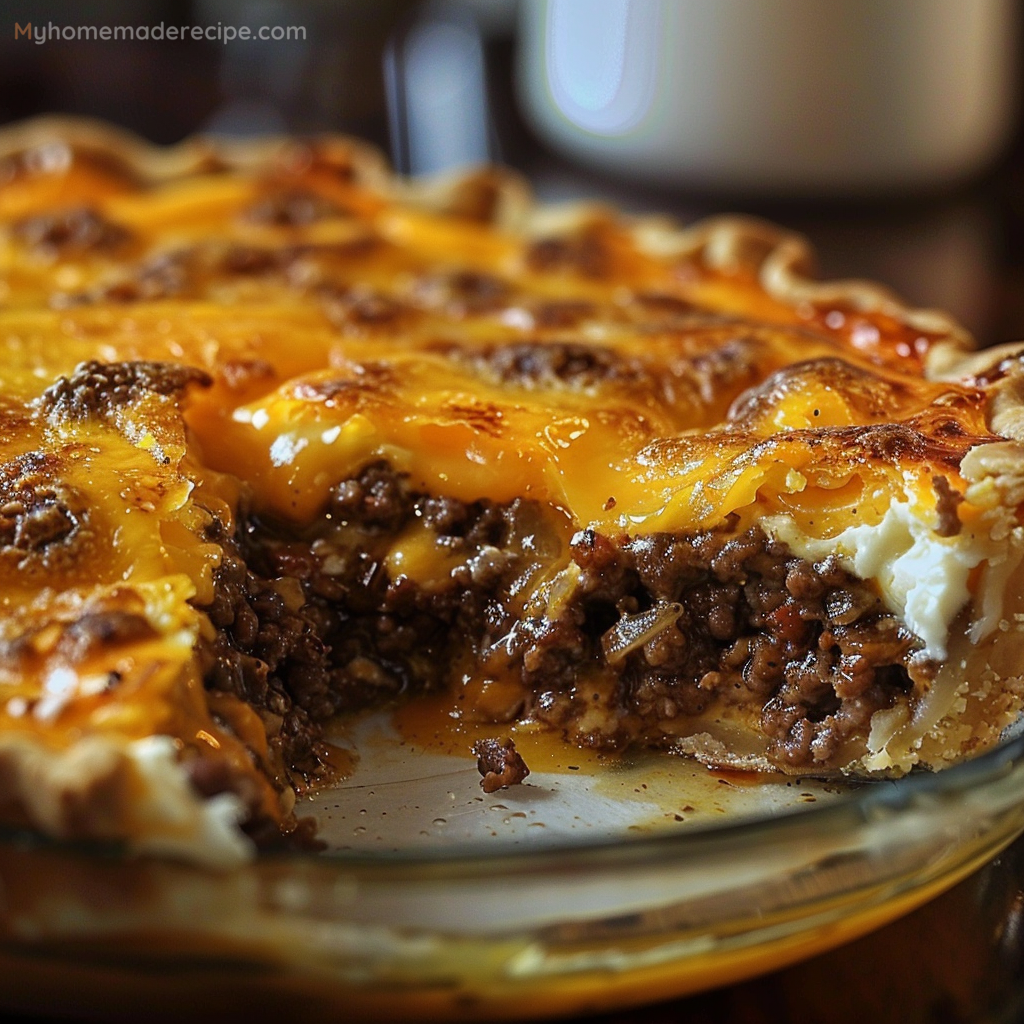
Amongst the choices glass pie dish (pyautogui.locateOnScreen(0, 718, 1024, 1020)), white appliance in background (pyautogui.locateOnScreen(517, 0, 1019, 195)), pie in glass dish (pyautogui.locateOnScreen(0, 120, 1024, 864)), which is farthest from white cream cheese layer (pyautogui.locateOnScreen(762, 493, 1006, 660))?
white appliance in background (pyautogui.locateOnScreen(517, 0, 1019, 195))

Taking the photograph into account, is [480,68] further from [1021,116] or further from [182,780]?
[182,780]

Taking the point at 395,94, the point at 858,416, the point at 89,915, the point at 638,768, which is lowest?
the point at 638,768

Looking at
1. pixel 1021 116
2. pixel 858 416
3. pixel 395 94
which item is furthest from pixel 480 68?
pixel 858 416

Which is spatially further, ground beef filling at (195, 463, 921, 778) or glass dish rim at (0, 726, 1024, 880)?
ground beef filling at (195, 463, 921, 778)

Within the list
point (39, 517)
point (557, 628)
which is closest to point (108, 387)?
point (39, 517)

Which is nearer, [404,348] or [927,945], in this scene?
[927,945]

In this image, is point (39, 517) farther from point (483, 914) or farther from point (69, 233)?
point (69, 233)

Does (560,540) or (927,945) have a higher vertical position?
(560,540)

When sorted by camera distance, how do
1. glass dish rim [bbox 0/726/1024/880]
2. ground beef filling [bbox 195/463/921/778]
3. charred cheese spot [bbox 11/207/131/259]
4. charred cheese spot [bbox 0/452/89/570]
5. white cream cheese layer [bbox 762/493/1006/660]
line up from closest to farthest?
1. glass dish rim [bbox 0/726/1024/880]
2. charred cheese spot [bbox 0/452/89/570]
3. white cream cheese layer [bbox 762/493/1006/660]
4. ground beef filling [bbox 195/463/921/778]
5. charred cheese spot [bbox 11/207/131/259]

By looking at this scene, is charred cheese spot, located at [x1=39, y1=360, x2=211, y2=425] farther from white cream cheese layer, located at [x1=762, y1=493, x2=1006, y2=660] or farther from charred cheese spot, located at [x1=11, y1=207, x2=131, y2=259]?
white cream cheese layer, located at [x1=762, y1=493, x2=1006, y2=660]
